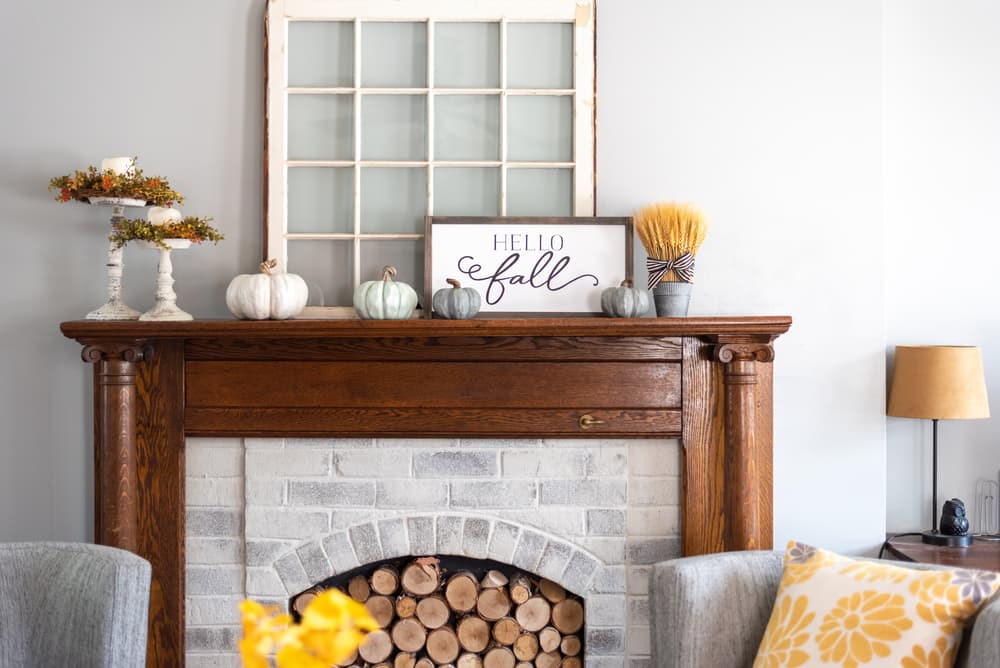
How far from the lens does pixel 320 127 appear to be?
99.6 inches

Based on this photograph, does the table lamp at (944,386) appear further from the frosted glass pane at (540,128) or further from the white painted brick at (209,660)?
the white painted brick at (209,660)

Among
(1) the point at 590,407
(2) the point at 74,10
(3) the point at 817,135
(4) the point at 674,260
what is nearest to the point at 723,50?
(3) the point at 817,135

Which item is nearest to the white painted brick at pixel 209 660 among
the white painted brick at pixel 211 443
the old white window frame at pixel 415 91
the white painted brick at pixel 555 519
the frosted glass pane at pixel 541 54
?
the white painted brick at pixel 211 443

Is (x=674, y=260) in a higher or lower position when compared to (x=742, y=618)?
higher

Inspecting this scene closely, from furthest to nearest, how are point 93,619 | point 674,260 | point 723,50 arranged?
1. point 723,50
2. point 674,260
3. point 93,619

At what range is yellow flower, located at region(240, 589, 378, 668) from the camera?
37.6 inches

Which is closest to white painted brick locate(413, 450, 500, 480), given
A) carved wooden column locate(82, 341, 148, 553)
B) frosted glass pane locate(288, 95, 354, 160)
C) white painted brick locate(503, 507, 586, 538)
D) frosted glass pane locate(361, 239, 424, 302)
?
white painted brick locate(503, 507, 586, 538)

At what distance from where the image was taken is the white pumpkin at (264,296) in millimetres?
2301

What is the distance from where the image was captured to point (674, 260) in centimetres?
235

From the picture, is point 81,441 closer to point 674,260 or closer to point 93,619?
point 93,619

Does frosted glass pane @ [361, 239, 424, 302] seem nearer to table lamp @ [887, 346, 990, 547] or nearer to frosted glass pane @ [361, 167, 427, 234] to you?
frosted glass pane @ [361, 167, 427, 234]

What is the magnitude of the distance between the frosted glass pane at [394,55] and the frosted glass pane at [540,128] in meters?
0.30

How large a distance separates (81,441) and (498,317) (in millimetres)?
1354

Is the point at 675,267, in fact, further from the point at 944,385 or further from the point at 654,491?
the point at 944,385
